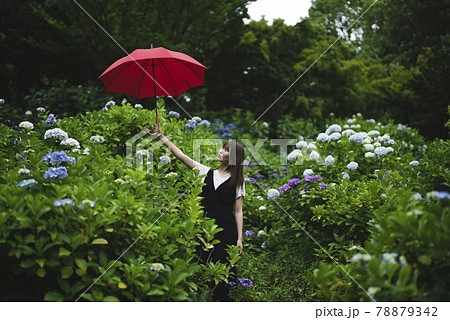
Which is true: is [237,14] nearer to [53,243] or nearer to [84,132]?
[84,132]

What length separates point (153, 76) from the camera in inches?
134

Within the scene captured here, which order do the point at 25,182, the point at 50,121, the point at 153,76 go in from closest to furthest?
the point at 25,182
the point at 153,76
the point at 50,121

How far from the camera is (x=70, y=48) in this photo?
26.7ft

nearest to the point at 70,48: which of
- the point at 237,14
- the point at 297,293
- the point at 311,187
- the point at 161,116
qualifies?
the point at 237,14

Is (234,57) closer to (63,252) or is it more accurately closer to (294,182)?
(294,182)

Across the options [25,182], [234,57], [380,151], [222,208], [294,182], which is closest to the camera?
[25,182]

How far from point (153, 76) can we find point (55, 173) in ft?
5.36

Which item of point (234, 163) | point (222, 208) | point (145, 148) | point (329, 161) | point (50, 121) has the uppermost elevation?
point (50, 121)

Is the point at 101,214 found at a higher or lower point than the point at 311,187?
higher

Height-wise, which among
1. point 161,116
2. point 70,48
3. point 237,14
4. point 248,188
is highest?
point 237,14

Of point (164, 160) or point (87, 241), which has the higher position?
point (164, 160)

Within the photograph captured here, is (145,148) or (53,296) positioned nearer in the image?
(53,296)

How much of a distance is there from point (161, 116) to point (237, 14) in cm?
614

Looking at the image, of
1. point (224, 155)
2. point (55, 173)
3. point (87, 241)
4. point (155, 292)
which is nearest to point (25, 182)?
point (55, 173)
